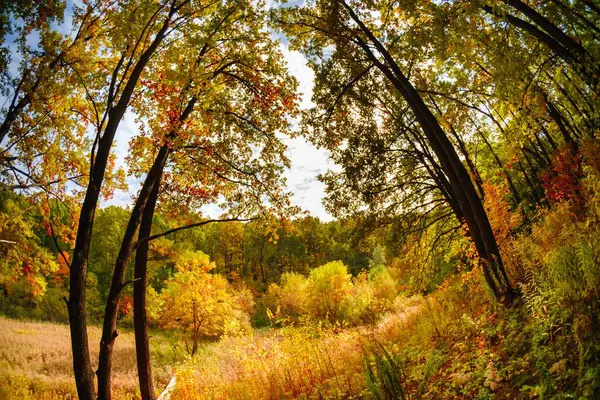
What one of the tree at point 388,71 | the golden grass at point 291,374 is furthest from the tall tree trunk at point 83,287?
the tree at point 388,71

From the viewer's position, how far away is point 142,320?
634cm

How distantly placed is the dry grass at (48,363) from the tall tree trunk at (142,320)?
606 centimetres

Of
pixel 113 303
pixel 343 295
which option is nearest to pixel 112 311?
pixel 113 303

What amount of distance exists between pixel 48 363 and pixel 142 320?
1425 cm

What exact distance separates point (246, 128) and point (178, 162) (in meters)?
1.69

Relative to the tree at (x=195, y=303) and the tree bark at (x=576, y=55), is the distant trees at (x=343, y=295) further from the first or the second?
the tree bark at (x=576, y=55)

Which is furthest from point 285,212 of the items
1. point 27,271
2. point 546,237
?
point 27,271

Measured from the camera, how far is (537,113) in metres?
7.03

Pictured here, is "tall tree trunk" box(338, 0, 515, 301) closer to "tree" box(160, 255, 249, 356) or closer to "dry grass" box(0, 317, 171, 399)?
"dry grass" box(0, 317, 171, 399)

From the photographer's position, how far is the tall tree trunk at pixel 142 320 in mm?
6094

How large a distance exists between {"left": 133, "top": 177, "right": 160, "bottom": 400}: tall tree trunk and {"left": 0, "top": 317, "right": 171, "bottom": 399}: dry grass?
6.06 metres

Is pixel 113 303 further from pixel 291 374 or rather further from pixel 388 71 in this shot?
pixel 388 71

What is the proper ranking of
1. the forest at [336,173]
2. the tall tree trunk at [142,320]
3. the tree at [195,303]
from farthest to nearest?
1. the tree at [195,303]
2. the tall tree trunk at [142,320]
3. the forest at [336,173]

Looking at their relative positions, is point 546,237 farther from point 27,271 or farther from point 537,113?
point 27,271
